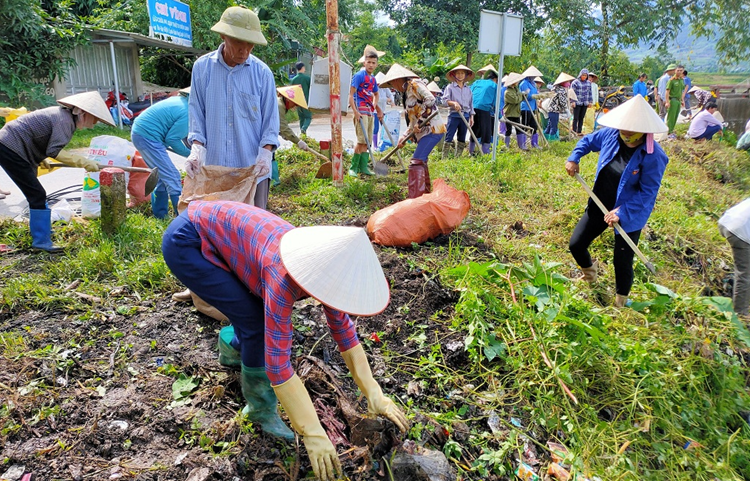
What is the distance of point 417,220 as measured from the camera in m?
4.34

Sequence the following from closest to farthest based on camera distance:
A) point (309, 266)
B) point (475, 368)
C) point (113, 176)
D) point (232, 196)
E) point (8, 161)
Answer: point (309, 266), point (475, 368), point (232, 196), point (8, 161), point (113, 176)

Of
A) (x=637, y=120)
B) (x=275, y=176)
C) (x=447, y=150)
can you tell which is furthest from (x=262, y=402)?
(x=447, y=150)

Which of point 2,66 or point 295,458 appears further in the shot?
point 2,66

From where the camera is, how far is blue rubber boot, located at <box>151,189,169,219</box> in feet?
15.9

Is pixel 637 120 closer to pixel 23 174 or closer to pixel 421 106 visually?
pixel 421 106

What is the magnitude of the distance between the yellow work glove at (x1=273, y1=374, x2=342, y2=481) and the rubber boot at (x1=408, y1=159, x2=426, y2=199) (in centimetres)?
397

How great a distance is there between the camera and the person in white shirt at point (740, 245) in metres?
3.56

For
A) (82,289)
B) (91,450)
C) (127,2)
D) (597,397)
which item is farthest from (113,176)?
(127,2)

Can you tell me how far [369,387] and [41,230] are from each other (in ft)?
11.6

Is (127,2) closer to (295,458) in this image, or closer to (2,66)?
(2,66)

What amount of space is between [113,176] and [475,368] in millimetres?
3376

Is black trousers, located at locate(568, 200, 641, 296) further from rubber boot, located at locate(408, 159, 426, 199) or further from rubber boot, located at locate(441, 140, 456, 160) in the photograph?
rubber boot, located at locate(441, 140, 456, 160)

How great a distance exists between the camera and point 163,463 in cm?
209

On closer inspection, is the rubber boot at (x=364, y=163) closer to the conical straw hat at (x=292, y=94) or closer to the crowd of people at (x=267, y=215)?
the crowd of people at (x=267, y=215)
